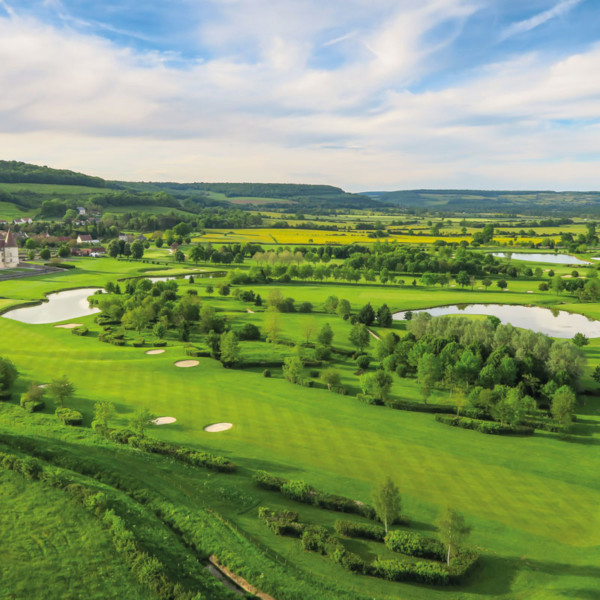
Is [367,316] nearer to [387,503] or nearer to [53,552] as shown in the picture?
[387,503]

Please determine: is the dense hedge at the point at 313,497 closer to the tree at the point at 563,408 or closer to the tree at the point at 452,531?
the tree at the point at 452,531

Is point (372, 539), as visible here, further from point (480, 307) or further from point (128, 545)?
point (480, 307)

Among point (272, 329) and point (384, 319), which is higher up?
point (272, 329)

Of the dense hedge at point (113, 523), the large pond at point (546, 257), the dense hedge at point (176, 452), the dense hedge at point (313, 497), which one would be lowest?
the dense hedge at point (313, 497)

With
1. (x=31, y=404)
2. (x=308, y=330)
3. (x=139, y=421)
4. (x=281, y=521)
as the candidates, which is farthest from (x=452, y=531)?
(x=308, y=330)

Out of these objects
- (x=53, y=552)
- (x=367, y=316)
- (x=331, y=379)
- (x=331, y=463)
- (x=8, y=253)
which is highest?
(x=8, y=253)

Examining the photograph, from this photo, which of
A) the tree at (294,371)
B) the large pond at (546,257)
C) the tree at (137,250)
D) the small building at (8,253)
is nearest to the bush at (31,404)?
the tree at (294,371)

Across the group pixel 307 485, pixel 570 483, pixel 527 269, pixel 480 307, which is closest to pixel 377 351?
pixel 570 483

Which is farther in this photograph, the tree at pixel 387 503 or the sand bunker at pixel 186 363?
the sand bunker at pixel 186 363
